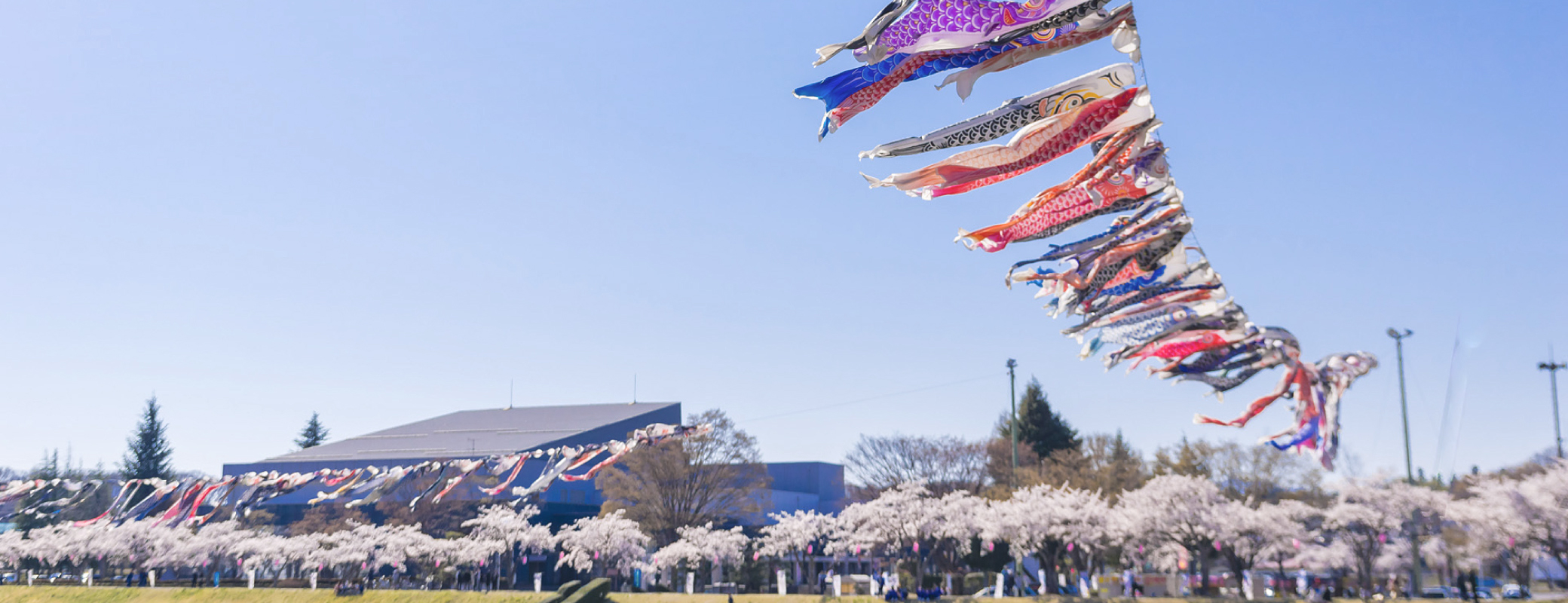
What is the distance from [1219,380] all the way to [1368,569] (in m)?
21.5

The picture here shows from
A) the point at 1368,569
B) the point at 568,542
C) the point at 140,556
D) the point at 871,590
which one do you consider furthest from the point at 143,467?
the point at 1368,569

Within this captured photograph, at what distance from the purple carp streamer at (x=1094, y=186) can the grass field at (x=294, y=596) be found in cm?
1635

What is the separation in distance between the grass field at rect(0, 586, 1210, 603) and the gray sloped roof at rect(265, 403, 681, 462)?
75.3 ft

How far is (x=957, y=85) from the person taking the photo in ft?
36.8

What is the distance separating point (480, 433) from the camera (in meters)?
73.7

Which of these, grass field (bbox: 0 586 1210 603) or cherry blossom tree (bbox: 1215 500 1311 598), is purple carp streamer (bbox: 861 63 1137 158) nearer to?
grass field (bbox: 0 586 1210 603)

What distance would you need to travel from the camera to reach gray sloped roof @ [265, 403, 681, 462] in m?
66.0

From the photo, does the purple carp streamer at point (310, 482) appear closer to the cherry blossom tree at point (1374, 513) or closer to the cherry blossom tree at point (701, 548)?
the cherry blossom tree at point (701, 548)

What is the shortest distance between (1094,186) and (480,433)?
219 ft

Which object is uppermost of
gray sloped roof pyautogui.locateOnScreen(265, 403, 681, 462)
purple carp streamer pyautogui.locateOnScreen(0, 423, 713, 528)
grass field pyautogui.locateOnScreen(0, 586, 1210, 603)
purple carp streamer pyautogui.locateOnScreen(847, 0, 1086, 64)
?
purple carp streamer pyautogui.locateOnScreen(847, 0, 1086, 64)

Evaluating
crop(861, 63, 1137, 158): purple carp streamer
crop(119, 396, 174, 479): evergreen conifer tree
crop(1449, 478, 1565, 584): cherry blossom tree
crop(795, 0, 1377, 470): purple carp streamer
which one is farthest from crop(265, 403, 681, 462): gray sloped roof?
crop(861, 63, 1137, 158): purple carp streamer

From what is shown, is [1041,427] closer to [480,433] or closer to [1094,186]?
[480,433]

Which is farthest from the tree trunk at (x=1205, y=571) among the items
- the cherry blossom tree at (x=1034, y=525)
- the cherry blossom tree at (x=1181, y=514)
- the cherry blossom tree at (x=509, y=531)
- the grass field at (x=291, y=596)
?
the cherry blossom tree at (x=509, y=531)

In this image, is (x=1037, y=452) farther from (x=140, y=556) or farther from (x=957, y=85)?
(x=957, y=85)
